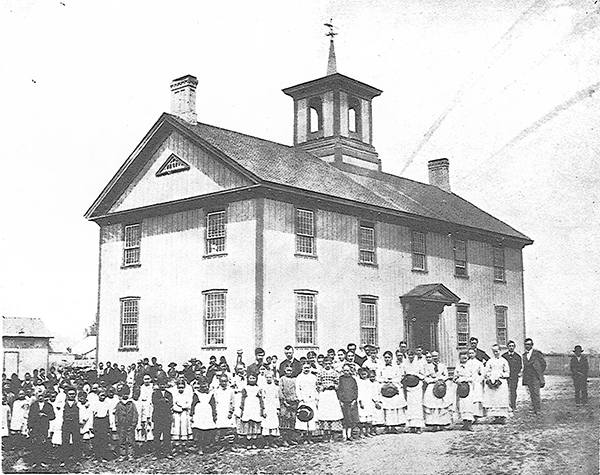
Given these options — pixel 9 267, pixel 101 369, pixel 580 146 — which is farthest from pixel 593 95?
pixel 101 369

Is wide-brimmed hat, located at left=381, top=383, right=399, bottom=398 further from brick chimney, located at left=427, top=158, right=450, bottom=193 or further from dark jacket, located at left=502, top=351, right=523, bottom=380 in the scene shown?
brick chimney, located at left=427, top=158, right=450, bottom=193

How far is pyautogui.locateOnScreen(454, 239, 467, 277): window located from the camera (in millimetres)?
17719

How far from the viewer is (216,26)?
1253 cm

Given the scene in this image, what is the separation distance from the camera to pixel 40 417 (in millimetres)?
11445

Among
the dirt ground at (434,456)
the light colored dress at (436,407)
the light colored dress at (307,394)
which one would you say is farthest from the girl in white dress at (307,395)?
the light colored dress at (436,407)

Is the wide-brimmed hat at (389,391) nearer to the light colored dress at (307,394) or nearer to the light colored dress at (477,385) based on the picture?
the light colored dress at (307,394)

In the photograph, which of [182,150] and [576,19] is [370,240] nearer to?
[182,150]

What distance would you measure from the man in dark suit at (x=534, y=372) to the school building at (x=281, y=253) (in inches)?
70.7

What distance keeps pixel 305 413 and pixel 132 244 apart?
642 centimetres

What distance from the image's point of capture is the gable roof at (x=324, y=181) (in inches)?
587

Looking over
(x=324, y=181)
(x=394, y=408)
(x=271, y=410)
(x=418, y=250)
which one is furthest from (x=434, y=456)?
(x=324, y=181)

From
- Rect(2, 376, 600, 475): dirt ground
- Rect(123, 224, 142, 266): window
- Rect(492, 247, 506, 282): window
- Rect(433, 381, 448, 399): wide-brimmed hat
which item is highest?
Rect(123, 224, 142, 266): window

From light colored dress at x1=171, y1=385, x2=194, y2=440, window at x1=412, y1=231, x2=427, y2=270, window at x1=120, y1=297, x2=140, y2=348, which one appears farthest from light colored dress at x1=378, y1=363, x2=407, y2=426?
window at x1=120, y1=297, x2=140, y2=348

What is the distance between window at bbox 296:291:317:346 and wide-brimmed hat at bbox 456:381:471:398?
3.40 meters
